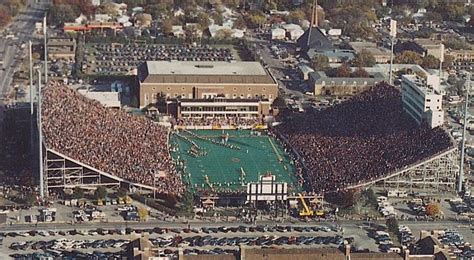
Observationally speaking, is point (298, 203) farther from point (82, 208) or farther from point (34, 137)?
point (34, 137)

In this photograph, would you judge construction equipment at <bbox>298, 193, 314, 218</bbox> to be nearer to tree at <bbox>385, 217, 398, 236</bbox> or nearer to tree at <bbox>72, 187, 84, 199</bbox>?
tree at <bbox>385, 217, 398, 236</bbox>

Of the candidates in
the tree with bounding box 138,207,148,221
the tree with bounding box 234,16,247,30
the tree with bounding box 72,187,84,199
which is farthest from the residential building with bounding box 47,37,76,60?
the tree with bounding box 138,207,148,221

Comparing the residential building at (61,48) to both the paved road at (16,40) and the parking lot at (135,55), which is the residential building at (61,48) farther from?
the paved road at (16,40)

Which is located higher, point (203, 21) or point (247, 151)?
point (203, 21)

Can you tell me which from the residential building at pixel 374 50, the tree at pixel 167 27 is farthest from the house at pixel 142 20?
the residential building at pixel 374 50

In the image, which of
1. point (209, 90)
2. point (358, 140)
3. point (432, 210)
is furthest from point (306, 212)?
point (209, 90)

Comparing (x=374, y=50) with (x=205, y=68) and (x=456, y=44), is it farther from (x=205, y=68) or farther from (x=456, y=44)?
Result: (x=205, y=68)

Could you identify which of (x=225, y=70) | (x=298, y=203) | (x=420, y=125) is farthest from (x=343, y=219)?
(x=225, y=70)
